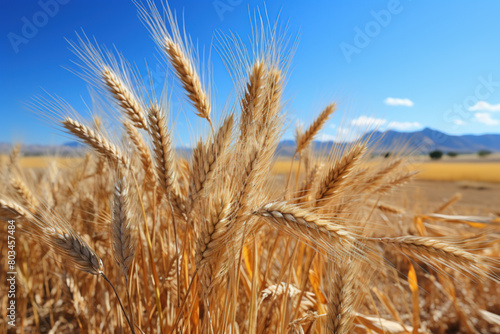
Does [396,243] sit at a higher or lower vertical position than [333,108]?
lower

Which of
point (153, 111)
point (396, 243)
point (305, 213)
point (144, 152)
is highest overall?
point (153, 111)

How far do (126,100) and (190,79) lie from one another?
12.3 inches

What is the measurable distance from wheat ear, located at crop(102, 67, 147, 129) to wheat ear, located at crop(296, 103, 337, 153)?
1.00m

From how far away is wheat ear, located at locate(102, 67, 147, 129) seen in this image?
130 cm

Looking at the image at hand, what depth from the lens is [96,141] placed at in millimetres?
1258

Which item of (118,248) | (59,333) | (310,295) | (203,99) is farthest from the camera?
(59,333)

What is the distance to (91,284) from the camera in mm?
1849

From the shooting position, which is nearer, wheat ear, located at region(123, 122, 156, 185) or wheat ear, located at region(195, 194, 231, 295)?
wheat ear, located at region(195, 194, 231, 295)

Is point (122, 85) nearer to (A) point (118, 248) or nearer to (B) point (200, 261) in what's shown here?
(A) point (118, 248)

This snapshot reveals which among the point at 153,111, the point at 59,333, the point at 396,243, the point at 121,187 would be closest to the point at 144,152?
the point at 153,111

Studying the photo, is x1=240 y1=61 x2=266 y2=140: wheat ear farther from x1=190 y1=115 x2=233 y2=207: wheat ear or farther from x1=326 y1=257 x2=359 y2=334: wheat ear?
x1=326 y1=257 x2=359 y2=334: wheat ear

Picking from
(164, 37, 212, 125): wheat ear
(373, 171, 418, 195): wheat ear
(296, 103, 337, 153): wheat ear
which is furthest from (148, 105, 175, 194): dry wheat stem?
(373, 171, 418, 195): wheat ear

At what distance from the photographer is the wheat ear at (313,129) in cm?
182

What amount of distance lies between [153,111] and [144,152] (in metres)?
0.24
